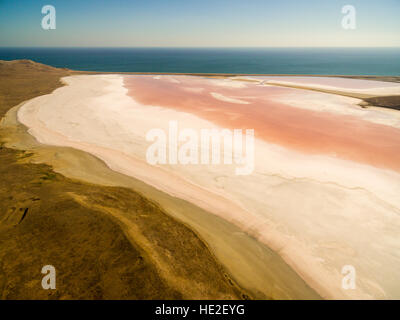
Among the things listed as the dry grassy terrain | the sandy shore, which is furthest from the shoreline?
the dry grassy terrain

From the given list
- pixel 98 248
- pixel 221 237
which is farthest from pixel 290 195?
pixel 98 248

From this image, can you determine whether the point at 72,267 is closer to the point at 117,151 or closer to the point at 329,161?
the point at 117,151

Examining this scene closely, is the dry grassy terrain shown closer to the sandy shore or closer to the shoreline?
the shoreline

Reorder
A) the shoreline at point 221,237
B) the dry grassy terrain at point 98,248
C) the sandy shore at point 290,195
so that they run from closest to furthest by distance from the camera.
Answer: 1. the dry grassy terrain at point 98,248
2. the shoreline at point 221,237
3. the sandy shore at point 290,195

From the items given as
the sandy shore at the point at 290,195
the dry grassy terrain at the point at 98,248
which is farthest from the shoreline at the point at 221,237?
the dry grassy terrain at the point at 98,248

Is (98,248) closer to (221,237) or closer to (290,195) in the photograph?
(221,237)

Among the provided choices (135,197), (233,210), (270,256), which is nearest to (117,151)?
(135,197)

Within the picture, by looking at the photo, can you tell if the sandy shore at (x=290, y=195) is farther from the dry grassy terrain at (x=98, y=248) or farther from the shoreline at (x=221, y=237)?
the dry grassy terrain at (x=98, y=248)
